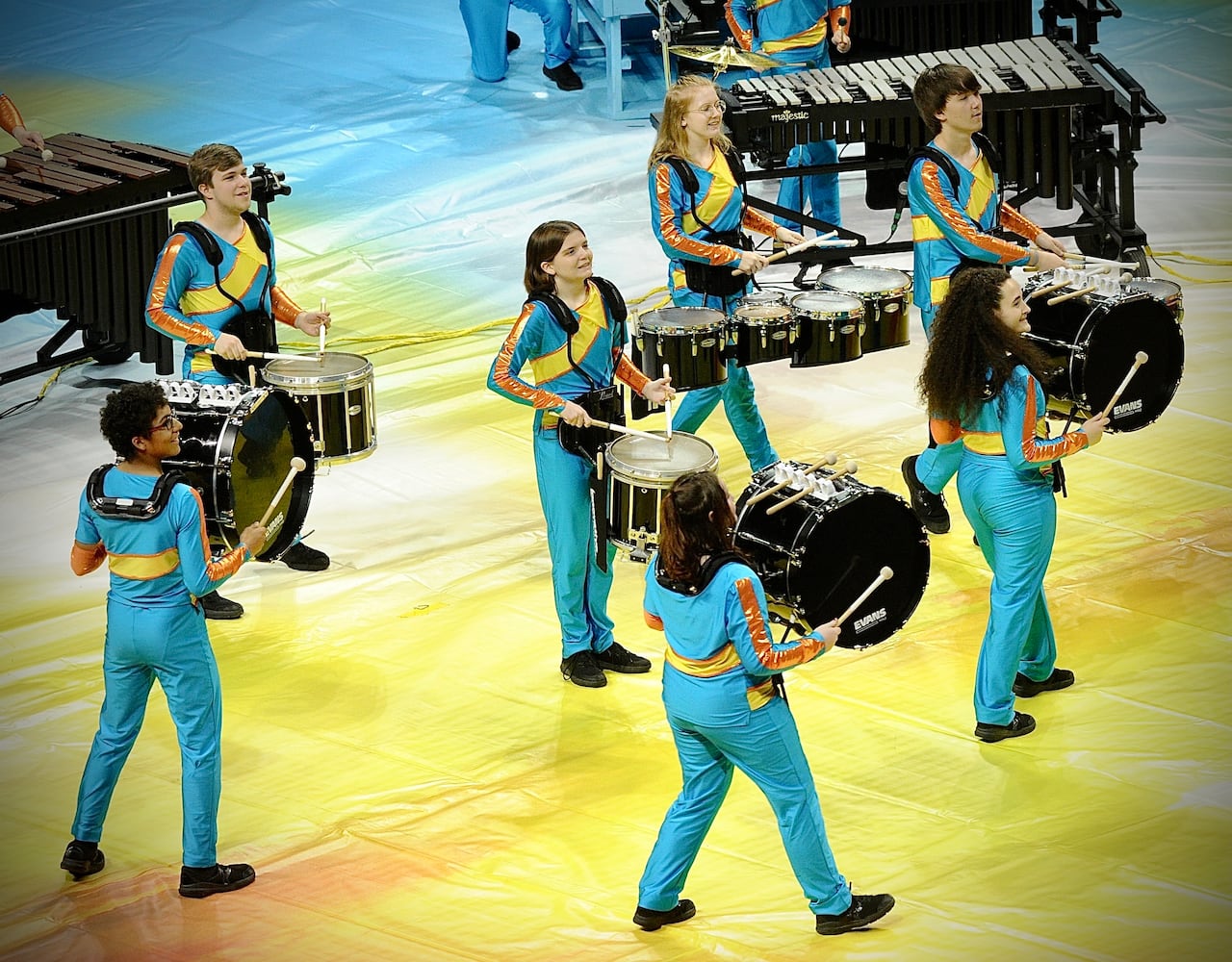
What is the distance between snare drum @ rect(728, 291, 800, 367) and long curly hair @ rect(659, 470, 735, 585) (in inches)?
94.2

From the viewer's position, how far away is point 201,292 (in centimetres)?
669

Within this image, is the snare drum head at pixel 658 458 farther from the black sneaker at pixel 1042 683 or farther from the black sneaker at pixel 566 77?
the black sneaker at pixel 566 77

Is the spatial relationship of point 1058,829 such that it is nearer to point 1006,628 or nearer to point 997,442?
point 1006,628

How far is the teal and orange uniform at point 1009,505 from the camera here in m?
5.45

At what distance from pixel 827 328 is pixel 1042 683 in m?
1.66

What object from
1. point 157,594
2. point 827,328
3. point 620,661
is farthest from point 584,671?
point 157,594

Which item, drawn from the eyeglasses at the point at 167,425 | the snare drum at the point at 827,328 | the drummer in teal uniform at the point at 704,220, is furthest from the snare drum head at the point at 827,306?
the eyeglasses at the point at 167,425

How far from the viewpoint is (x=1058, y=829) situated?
530 centimetres

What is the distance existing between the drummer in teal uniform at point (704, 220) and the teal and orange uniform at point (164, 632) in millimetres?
2567

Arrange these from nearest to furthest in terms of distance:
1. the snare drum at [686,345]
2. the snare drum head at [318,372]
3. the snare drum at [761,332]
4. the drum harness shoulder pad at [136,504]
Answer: the drum harness shoulder pad at [136,504], the snare drum head at [318,372], the snare drum at [686,345], the snare drum at [761,332]

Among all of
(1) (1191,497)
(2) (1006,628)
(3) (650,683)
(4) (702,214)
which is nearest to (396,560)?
(3) (650,683)

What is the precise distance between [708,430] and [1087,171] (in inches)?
114

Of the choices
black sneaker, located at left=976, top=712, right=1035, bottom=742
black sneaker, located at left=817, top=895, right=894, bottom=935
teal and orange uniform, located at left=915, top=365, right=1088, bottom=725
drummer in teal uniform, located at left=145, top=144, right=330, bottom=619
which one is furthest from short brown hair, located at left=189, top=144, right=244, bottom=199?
black sneaker, located at left=817, top=895, right=894, bottom=935

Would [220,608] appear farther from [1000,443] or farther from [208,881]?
[1000,443]
